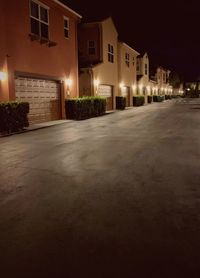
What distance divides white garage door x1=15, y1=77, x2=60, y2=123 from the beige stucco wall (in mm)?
7505

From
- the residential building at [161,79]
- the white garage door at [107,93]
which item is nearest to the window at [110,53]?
the white garage door at [107,93]

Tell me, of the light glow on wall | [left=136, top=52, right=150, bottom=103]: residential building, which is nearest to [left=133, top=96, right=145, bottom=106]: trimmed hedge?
[left=136, top=52, right=150, bottom=103]: residential building

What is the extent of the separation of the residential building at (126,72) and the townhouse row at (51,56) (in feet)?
7.68

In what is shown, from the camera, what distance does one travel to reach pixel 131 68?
40469mm

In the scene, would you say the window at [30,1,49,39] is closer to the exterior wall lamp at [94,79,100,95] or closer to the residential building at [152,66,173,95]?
the exterior wall lamp at [94,79,100,95]

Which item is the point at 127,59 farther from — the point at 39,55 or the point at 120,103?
the point at 39,55

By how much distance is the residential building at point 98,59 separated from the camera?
91.5ft

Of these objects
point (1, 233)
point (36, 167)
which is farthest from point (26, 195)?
point (36, 167)

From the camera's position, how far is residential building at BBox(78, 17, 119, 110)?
91.5 ft

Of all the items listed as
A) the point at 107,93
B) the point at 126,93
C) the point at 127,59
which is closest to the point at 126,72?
the point at 127,59

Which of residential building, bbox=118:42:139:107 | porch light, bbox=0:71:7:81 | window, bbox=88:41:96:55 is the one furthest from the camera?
residential building, bbox=118:42:139:107

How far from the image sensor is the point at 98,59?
30.0 meters

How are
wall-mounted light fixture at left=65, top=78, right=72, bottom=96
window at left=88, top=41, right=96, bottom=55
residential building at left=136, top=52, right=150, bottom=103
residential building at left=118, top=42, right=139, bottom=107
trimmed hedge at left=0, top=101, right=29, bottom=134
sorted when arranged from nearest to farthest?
trimmed hedge at left=0, top=101, right=29, bottom=134 < wall-mounted light fixture at left=65, top=78, right=72, bottom=96 < window at left=88, top=41, right=96, bottom=55 < residential building at left=118, top=42, right=139, bottom=107 < residential building at left=136, top=52, right=150, bottom=103

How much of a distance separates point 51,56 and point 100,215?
16.9 meters
